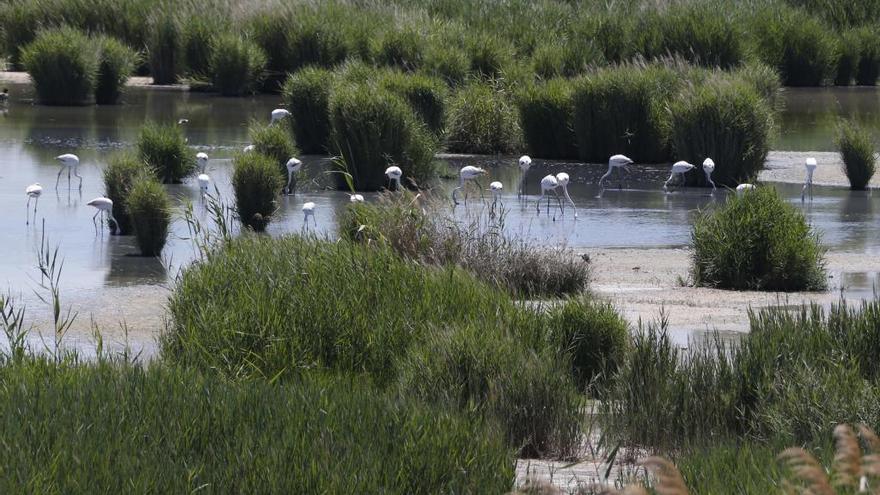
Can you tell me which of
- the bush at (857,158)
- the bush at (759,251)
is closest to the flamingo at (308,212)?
the bush at (759,251)

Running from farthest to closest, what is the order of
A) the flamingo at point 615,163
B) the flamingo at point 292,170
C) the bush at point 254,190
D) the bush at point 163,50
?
1. the bush at point 163,50
2. the flamingo at point 615,163
3. the flamingo at point 292,170
4. the bush at point 254,190

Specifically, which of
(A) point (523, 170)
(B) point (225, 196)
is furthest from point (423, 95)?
(B) point (225, 196)

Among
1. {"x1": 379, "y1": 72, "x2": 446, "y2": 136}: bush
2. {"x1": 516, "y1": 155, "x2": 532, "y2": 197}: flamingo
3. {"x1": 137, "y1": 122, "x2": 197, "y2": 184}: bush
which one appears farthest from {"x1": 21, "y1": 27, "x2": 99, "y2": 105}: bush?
{"x1": 516, "y1": 155, "x2": 532, "y2": 197}: flamingo

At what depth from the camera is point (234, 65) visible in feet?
117

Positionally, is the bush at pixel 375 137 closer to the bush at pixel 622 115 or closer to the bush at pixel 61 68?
the bush at pixel 622 115

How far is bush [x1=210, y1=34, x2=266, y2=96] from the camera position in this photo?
116 feet

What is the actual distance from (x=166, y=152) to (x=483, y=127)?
260 inches

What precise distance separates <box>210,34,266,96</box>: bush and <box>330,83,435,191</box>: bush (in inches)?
568

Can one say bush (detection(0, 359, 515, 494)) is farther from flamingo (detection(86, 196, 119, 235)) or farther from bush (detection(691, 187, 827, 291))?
flamingo (detection(86, 196, 119, 235))

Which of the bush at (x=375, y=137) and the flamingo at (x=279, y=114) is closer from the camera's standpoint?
the bush at (x=375, y=137)

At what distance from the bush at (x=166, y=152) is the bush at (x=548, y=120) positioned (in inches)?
250

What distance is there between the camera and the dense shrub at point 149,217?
591 inches

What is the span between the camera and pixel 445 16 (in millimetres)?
38625

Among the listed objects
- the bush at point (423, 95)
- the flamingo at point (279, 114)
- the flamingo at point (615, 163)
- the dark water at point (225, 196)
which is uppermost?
the bush at point (423, 95)
